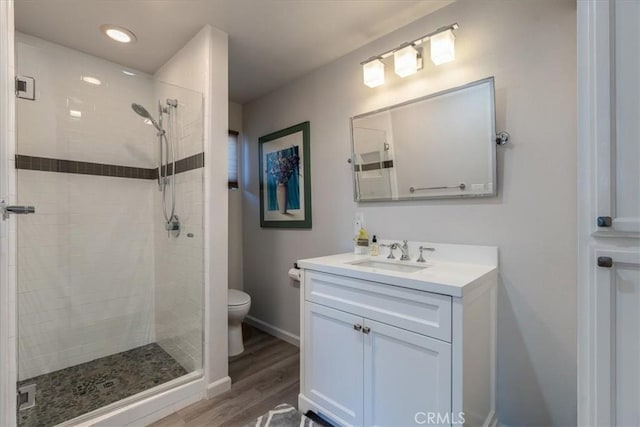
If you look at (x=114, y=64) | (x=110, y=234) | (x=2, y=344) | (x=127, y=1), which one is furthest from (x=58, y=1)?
(x=2, y=344)

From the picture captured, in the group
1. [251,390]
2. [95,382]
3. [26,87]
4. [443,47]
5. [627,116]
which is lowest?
[251,390]

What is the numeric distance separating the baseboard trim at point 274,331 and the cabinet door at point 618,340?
2.06 metres

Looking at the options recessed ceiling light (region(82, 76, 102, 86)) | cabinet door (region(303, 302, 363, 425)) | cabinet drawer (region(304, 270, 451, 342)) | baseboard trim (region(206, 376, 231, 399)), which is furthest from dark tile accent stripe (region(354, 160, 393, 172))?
recessed ceiling light (region(82, 76, 102, 86))

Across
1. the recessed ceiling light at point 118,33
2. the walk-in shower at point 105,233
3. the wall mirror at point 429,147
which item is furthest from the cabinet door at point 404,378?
the recessed ceiling light at point 118,33

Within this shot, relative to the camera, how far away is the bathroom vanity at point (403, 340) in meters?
1.12

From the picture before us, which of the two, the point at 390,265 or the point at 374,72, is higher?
the point at 374,72

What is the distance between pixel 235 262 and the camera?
10.2ft

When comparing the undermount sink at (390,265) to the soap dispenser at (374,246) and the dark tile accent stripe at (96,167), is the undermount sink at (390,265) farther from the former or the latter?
the dark tile accent stripe at (96,167)

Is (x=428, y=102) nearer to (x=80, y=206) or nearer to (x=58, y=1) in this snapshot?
(x=58, y=1)

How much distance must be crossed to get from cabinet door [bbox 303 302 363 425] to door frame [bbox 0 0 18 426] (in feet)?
4.05

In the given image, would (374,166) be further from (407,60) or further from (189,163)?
(189,163)

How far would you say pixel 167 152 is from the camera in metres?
2.30

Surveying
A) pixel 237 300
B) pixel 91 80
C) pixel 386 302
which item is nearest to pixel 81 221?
pixel 91 80

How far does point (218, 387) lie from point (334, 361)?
899 mm
